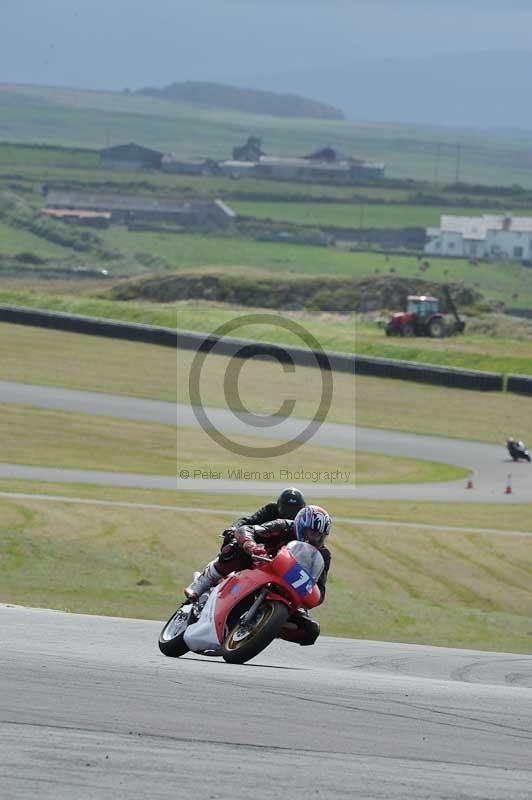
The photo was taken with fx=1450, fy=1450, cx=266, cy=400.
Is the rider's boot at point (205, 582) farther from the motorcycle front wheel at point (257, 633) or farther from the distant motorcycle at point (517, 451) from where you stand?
the distant motorcycle at point (517, 451)

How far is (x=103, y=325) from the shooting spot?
5553cm

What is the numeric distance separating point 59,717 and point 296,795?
5.82 feet

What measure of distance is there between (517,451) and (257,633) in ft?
96.4

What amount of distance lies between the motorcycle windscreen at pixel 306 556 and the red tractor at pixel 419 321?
169ft

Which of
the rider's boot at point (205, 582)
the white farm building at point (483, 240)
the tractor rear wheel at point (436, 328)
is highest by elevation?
the rider's boot at point (205, 582)

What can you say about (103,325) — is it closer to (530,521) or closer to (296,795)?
(530,521)

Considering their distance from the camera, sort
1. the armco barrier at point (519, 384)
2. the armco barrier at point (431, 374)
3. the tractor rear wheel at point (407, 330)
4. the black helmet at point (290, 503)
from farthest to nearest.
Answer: the tractor rear wheel at point (407, 330) < the armco barrier at point (431, 374) < the armco barrier at point (519, 384) < the black helmet at point (290, 503)

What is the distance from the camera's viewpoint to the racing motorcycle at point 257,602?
1105cm

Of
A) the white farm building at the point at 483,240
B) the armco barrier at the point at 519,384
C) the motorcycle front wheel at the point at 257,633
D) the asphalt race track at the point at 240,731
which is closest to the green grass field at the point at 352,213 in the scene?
the white farm building at the point at 483,240

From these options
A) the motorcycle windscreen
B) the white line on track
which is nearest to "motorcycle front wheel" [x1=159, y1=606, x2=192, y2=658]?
the motorcycle windscreen

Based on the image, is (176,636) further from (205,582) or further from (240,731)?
(240,731)

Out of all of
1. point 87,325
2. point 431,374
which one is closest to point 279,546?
point 431,374

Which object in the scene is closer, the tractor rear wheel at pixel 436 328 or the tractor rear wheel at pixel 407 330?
the tractor rear wheel at pixel 407 330

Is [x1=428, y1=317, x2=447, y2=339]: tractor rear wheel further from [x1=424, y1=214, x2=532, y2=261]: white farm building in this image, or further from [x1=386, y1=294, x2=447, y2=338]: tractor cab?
[x1=424, y1=214, x2=532, y2=261]: white farm building
